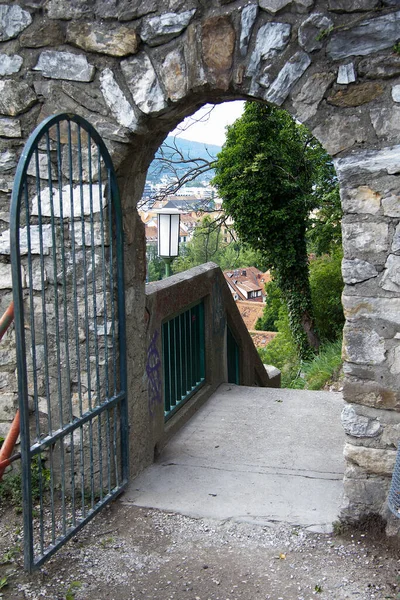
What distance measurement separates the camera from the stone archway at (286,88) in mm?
2654

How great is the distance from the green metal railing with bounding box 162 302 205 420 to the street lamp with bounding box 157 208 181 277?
1.91 meters

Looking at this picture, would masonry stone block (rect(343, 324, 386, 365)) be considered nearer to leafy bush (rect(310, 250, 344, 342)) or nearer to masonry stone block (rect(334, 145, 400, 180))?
masonry stone block (rect(334, 145, 400, 180))

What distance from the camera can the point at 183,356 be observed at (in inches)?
188

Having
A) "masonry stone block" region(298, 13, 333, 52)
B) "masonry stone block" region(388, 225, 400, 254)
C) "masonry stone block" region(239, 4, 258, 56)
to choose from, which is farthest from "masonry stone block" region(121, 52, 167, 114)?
"masonry stone block" region(388, 225, 400, 254)

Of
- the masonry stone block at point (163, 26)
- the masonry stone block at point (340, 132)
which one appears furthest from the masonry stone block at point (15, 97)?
the masonry stone block at point (340, 132)

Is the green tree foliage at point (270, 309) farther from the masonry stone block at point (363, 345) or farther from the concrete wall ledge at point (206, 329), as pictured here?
the masonry stone block at point (363, 345)

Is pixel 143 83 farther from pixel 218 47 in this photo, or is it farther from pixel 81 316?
pixel 81 316

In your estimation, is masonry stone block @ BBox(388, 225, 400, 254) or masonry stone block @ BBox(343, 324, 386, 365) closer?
masonry stone block @ BBox(388, 225, 400, 254)

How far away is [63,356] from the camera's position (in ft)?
10.8

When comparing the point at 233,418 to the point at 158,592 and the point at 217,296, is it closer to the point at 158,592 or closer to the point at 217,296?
the point at 217,296

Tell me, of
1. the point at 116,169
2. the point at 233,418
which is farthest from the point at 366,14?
the point at 233,418

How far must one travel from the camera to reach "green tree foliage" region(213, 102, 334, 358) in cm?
1118

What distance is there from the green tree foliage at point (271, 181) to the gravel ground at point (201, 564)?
8560mm

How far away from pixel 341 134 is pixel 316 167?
9.19 metres
